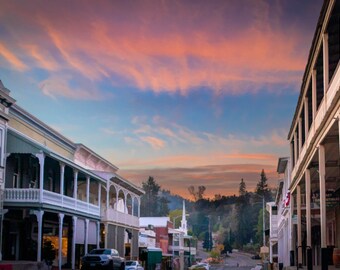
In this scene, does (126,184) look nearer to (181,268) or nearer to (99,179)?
(99,179)

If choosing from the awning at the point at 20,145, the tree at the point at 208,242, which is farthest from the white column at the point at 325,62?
the tree at the point at 208,242

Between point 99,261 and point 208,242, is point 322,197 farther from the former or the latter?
point 208,242

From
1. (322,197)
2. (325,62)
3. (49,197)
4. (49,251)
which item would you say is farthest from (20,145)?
(325,62)

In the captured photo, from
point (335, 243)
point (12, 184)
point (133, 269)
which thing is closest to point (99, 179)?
point (133, 269)

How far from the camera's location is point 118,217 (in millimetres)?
55938

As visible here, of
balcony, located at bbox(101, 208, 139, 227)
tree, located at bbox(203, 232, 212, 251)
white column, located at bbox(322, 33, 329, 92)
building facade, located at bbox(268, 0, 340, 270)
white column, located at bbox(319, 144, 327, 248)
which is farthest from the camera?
tree, located at bbox(203, 232, 212, 251)

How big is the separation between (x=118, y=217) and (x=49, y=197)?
786 inches

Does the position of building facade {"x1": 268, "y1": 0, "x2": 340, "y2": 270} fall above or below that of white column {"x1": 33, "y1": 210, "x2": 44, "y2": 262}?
above

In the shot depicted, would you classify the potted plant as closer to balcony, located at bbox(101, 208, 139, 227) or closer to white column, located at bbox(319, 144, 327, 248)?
balcony, located at bbox(101, 208, 139, 227)

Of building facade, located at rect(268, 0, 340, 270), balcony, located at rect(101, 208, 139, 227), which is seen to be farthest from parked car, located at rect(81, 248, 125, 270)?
building facade, located at rect(268, 0, 340, 270)

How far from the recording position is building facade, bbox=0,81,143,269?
114 ft

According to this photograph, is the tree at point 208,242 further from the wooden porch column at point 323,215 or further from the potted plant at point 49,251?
the wooden porch column at point 323,215

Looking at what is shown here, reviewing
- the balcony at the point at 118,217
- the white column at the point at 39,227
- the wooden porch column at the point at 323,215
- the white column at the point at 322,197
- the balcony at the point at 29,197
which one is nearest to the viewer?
the wooden porch column at the point at 323,215

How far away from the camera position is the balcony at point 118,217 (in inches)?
2035
